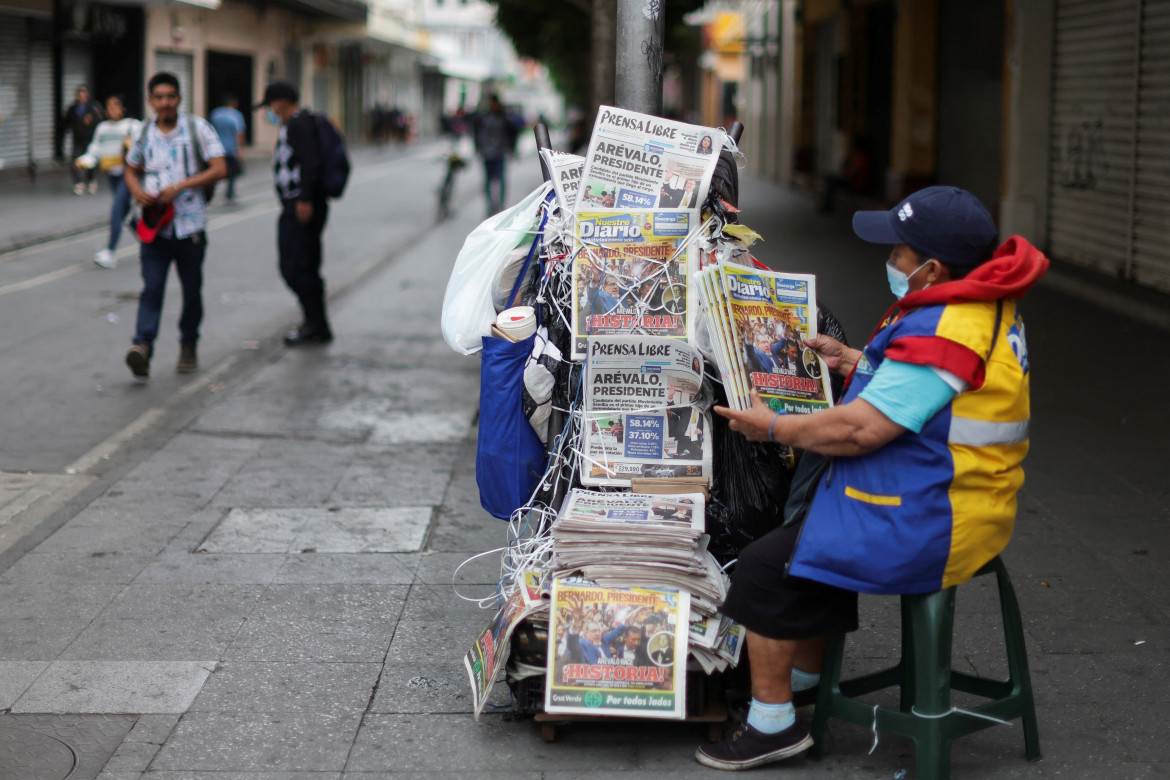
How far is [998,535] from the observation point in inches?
124

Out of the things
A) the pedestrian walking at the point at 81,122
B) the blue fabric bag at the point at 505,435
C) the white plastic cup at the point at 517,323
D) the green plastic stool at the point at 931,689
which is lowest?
the green plastic stool at the point at 931,689

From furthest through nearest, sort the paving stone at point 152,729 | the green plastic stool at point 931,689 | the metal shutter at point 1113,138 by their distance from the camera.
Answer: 1. the metal shutter at point 1113,138
2. the paving stone at point 152,729
3. the green plastic stool at point 931,689

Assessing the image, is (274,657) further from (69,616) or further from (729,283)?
(729,283)

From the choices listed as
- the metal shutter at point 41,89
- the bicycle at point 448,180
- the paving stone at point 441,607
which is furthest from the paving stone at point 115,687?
the metal shutter at point 41,89

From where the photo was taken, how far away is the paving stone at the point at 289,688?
373 cm

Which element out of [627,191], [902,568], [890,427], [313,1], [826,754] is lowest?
[826,754]

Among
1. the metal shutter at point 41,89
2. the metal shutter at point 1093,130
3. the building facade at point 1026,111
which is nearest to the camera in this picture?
the building facade at point 1026,111

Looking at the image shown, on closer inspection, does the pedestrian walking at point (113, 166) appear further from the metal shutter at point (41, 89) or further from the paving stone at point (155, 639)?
the metal shutter at point (41, 89)

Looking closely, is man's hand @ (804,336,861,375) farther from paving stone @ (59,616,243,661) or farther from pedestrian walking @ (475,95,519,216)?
pedestrian walking @ (475,95,519,216)

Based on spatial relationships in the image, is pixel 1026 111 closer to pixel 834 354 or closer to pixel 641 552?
pixel 834 354

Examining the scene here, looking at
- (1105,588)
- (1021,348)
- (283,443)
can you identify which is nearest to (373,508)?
(283,443)

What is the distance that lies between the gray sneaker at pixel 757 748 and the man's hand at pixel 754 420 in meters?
0.76

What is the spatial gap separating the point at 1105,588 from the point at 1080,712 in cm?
110

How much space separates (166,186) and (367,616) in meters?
4.37
